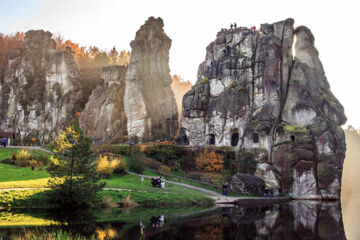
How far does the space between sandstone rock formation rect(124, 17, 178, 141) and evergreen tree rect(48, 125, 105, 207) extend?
106ft

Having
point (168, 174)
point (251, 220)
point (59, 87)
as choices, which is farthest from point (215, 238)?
point (59, 87)

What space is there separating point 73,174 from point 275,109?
3187 centimetres

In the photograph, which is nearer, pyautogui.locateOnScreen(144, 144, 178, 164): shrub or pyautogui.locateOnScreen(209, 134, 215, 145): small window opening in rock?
pyautogui.locateOnScreen(144, 144, 178, 164): shrub

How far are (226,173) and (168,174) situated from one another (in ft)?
27.1

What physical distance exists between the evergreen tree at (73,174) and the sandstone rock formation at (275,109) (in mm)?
25384

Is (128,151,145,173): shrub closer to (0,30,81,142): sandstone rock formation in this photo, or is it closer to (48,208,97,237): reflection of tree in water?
(48,208,97,237): reflection of tree in water

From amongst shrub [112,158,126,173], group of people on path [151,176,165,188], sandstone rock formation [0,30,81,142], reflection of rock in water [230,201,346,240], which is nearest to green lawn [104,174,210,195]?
group of people on path [151,176,165,188]

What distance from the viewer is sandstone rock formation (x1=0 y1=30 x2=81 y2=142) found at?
227ft

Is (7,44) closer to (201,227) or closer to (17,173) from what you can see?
(17,173)

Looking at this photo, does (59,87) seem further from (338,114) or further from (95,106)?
(338,114)

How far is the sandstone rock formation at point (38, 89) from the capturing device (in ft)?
227

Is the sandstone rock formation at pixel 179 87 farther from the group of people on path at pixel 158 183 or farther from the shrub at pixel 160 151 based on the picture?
the group of people on path at pixel 158 183

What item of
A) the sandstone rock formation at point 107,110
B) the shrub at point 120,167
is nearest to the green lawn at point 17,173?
the shrub at point 120,167

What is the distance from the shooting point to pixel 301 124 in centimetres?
4581
